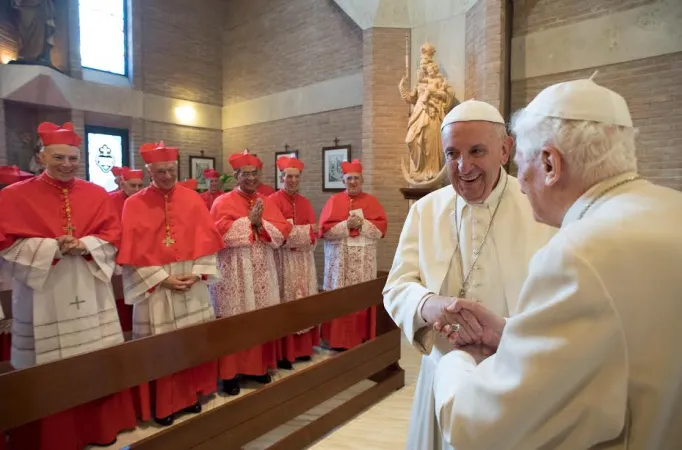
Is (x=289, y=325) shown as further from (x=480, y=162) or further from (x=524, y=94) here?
(x=524, y=94)

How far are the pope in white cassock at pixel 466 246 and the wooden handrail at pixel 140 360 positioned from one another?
1.54m

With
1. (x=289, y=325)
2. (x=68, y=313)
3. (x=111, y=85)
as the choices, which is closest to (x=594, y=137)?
(x=289, y=325)

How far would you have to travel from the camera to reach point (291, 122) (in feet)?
36.1

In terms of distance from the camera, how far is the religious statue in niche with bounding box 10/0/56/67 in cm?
899

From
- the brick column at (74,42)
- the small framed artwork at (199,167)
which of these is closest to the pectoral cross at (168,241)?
the brick column at (74,42)

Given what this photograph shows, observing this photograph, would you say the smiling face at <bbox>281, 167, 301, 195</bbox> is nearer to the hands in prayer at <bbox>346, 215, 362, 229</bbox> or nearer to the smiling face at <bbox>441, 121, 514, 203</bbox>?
the hands in prayer at <bbox>346, 215, 362, 229</bbox>

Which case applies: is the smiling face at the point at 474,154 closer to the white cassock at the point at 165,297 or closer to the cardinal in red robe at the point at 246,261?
the white cassock at the point at 165,297

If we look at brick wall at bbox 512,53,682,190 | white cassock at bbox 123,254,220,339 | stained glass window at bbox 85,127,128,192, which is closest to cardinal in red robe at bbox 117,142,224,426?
white cassock at bbox 123,254,220,339

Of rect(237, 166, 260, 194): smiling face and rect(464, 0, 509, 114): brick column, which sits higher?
rect(464, 0, 509, 114): brick column

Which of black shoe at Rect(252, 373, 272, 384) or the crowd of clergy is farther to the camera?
black shoe at Rect(252, 373, 272, 384)

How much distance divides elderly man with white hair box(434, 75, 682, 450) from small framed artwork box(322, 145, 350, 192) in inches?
351

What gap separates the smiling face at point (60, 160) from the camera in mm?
3666

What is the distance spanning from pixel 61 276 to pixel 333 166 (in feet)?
23.3

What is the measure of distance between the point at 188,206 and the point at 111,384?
2.06 metres
